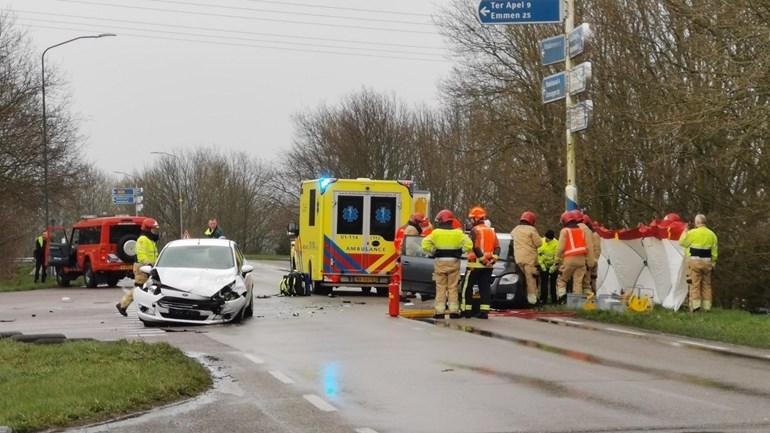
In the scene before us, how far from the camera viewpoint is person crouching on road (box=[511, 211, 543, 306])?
20.8m

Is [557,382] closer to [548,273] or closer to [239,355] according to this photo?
[239,355]

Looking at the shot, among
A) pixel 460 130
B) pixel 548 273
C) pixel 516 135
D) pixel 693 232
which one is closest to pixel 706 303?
pixel 693 232

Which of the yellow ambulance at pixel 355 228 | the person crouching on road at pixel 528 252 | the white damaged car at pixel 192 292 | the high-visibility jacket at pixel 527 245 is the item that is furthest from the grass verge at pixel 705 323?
the yellow ambulance at pixel 355 228

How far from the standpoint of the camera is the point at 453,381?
10656 mm

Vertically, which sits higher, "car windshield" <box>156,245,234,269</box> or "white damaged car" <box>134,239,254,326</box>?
"car windshield" <box>156,245,234,269</box>

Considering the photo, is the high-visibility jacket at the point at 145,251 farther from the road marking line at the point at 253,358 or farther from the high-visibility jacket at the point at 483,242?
the road marking line at the point at 253,358

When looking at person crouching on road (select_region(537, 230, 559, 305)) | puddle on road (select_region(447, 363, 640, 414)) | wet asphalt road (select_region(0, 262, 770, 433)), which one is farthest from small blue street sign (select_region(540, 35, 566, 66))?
puddle on road (select_region(447, 363, 640, 414))

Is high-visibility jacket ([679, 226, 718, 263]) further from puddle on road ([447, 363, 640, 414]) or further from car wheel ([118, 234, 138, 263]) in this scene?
car wheel ([118, 234, 138, 263])

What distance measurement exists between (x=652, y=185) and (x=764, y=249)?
20.5ft

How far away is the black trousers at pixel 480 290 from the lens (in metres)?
18.6

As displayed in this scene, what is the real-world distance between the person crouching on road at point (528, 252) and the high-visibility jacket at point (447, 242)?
2.95 metres

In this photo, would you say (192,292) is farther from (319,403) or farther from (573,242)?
(319,403)

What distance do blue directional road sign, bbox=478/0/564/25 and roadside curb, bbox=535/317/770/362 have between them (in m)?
5.66

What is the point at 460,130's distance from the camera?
54.5 m
